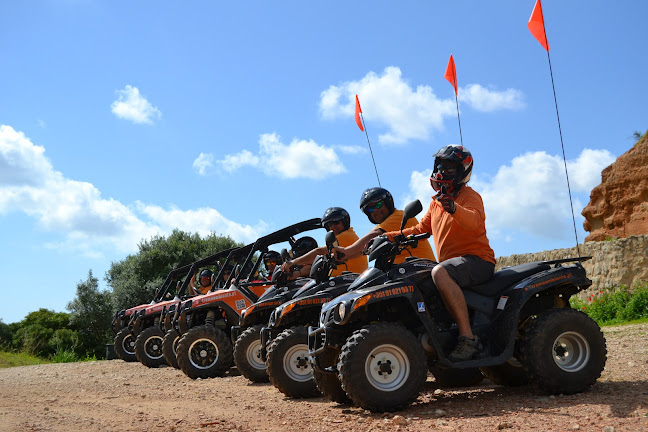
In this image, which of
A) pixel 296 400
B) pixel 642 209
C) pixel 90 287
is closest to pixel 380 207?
pixel 296 400

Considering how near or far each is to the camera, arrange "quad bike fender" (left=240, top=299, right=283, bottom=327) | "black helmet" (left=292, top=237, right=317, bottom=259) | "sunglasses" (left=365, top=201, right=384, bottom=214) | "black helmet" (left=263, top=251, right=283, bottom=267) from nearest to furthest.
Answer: "sunglasses" (left=365, top=201, right=384, bottom=214)
"quad bike fender" (left=240, top=299, right=283, bottom=327)
"black helmet" (left=292, top=237, right=317, bottom=259)
"black helmet" (left=263, top=251, right=283, bottom=267)

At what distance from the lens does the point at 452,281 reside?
6.12 metres

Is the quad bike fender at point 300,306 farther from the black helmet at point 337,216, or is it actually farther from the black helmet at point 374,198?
the black helmet at point 337,216

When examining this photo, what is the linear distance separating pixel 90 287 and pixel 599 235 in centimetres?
2333

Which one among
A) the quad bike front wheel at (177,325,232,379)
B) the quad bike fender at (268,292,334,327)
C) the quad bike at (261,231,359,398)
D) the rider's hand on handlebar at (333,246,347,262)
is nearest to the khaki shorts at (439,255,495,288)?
the rider's hand on handlebar at (333,246,347,262)

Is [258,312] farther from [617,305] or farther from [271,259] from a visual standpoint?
[617,305]

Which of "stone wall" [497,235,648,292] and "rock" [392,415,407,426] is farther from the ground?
"stone wall" [497,235,648,292]

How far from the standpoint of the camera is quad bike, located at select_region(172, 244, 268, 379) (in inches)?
455

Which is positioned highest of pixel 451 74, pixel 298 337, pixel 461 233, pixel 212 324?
pixel 451 74

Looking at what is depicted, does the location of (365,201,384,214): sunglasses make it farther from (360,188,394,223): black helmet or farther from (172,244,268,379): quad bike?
(172,244,268,379): quad bike

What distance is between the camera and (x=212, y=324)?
1239cm

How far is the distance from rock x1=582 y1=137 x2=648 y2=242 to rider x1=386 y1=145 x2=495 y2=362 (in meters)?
18.9

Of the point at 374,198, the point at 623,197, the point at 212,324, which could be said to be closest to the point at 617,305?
the point at 623,197

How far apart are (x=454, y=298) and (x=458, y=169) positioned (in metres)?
1.21
